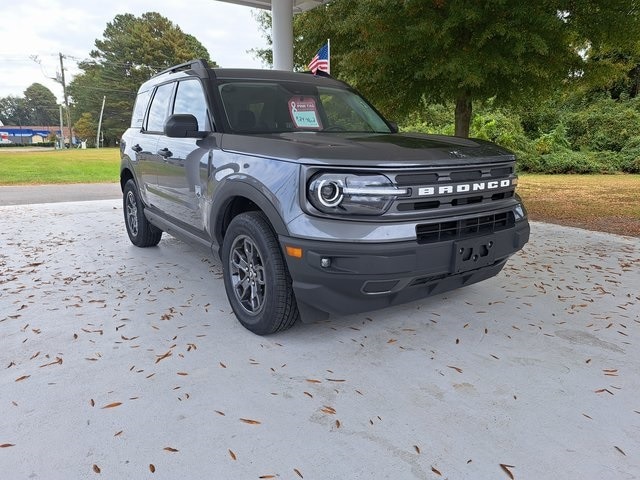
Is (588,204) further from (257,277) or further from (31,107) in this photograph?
(31,107)

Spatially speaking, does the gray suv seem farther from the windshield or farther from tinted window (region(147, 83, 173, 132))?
tinted window (region(147, 83, 173, 132))

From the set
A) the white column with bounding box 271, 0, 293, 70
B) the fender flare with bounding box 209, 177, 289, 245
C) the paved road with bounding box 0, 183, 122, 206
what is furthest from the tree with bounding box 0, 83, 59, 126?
the fender flare with bounding box 209, 177, 289, 245

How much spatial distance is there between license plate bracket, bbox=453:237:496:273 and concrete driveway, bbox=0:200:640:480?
0.56 meters

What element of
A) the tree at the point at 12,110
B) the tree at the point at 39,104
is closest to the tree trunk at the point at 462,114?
the tree at the point at 39,104

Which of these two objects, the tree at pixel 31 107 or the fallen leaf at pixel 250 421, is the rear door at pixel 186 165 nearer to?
the fallen leaf at pixel 250 421

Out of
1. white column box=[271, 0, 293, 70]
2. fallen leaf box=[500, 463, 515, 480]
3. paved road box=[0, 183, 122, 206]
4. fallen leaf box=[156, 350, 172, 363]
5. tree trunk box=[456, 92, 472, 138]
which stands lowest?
fallen leaf box=[500, 463, 515, 480]

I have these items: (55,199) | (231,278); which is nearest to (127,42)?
(55,199)

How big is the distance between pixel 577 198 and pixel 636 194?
1853mm

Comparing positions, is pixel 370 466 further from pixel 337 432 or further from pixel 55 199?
pixel 55 199

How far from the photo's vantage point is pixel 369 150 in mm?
2658

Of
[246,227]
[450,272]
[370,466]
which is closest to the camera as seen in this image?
[370,466]

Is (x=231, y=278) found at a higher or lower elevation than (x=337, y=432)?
higher

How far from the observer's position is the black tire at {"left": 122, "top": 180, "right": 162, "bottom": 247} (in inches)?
214

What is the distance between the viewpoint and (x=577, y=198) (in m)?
11.1
